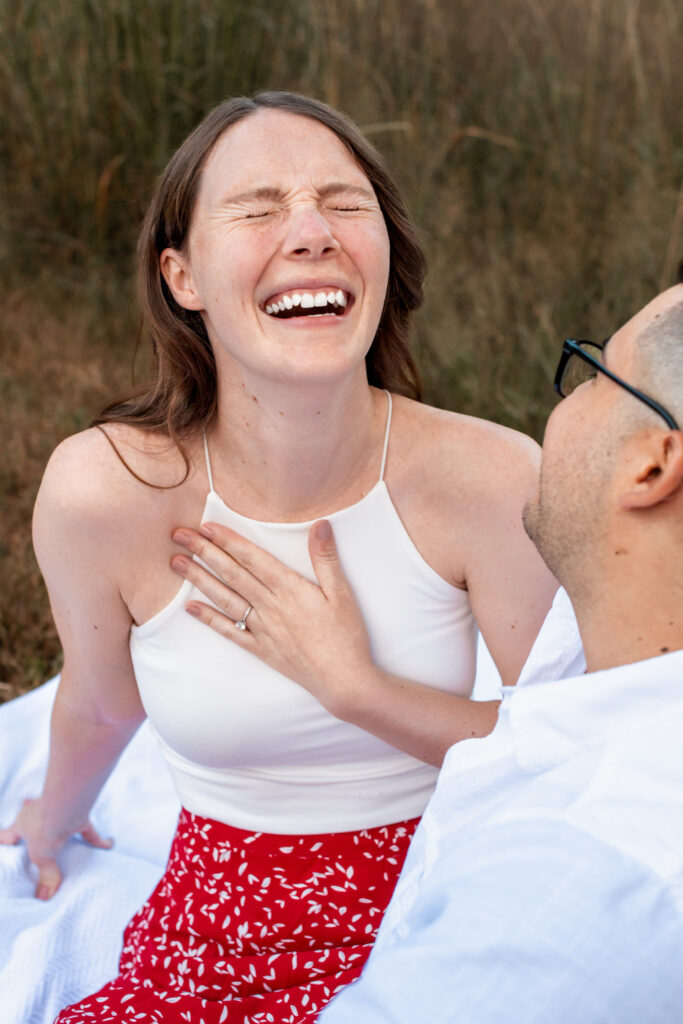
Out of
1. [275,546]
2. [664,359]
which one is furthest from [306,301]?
[664,359]

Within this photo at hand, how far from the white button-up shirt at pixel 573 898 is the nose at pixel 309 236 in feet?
2.82

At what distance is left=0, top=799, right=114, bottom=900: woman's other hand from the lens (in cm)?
230

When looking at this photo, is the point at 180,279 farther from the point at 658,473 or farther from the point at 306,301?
the point at 658,473

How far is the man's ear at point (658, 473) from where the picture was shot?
3.72 feet

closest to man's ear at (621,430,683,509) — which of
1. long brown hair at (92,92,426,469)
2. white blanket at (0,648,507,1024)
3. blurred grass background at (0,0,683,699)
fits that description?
long brown hair at (92,92,426,469)

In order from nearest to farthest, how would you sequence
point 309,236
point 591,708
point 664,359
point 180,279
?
point 591,708
point 664,359
point 309,236
point 180,279

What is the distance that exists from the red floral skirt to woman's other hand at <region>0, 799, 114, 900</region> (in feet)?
1.25

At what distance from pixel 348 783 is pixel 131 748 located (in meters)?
1.08

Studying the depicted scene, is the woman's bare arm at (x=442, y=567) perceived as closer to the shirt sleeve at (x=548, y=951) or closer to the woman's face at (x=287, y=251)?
the woman's face at (x=287, y=251)

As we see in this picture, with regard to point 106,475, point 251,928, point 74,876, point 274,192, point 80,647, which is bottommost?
point 74,876

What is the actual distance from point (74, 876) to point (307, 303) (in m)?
1.41

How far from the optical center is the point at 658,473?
1183mm

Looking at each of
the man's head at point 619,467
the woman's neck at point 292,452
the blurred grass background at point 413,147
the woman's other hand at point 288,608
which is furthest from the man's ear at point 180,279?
the blurred grass background at point 413,147

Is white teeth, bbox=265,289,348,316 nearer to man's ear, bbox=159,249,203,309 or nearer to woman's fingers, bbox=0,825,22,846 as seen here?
man's ear, bbox=159,249,203,309
